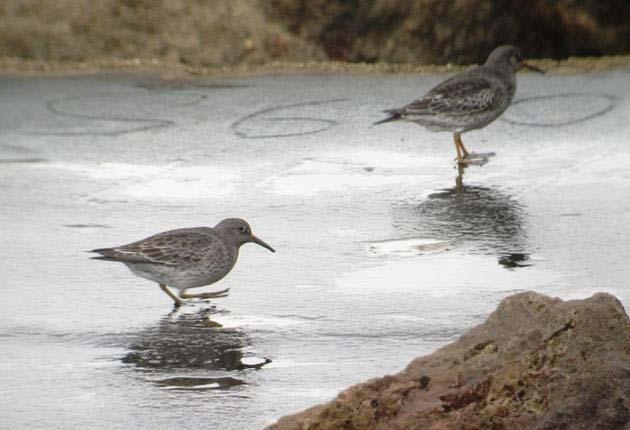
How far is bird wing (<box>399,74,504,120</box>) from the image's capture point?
13539 mm

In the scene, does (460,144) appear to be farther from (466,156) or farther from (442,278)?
(442,278)

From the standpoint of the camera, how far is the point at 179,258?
9391mm

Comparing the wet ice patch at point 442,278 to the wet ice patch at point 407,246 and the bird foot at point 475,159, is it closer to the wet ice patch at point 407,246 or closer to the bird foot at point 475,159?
the wet ice patch at point 407,246

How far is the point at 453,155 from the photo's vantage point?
13602mm

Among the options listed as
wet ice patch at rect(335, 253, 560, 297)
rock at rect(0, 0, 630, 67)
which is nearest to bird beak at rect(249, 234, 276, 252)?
wet ice patch at rect(335, 253, 560, 297)

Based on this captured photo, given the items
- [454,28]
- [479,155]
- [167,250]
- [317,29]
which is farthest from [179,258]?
[454,28]

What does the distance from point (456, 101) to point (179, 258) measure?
15.7ft

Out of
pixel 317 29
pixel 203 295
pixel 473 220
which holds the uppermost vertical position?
pixel 317 29

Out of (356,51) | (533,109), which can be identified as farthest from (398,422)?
(356,51)

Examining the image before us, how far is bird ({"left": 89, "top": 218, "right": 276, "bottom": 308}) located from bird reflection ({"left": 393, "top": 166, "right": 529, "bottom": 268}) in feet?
6.11

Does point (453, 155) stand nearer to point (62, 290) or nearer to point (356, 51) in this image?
point (356, 51)

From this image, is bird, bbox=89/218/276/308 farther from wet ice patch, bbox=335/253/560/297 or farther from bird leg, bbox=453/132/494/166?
bird leg, bbox=453/132/494/166

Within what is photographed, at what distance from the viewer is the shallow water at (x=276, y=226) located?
8000 millimetres

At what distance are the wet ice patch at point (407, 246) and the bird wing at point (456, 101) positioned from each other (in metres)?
2.98
